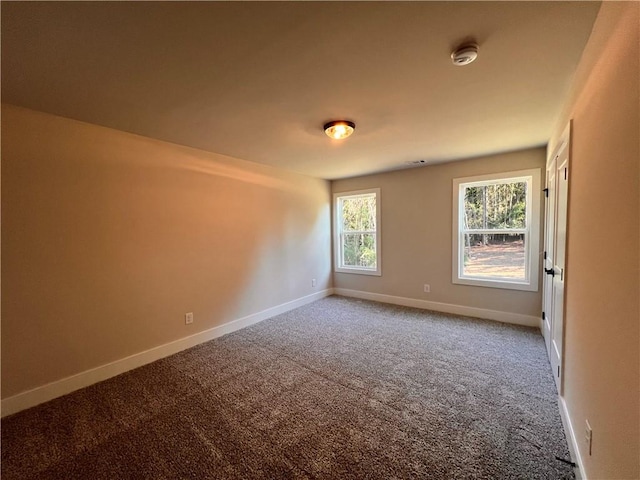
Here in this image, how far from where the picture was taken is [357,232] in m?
5.10

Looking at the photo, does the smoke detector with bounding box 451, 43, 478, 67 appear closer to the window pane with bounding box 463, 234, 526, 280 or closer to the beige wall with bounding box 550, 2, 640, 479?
the beige wall with bounding box 550, 2, 640, 479

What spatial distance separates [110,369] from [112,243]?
3.79 feet

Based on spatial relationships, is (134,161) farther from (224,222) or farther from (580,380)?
(580,380)

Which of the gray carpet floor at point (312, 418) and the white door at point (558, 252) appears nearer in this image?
the gray carpet floor at point (312, 418)

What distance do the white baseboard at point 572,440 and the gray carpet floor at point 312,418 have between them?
50mm

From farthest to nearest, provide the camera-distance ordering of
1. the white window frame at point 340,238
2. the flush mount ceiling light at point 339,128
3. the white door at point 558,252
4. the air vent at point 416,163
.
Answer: the white window frame at point 340,238 → the air vent at point 416,163 → the flush mount ceiling light at point 339,128 → the white door at point 558,252

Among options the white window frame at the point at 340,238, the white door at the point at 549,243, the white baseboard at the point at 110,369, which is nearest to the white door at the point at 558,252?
the white door at the point at 549,243

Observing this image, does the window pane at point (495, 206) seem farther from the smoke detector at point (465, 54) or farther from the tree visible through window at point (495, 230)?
the smoke detector at point (465, 54)

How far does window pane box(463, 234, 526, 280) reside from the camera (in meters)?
3.63

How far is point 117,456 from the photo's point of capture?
163 cm

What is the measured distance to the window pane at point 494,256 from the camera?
11.9 ft

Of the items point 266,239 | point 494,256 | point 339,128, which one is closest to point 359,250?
point 266,239

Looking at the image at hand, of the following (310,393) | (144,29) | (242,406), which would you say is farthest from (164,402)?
(144,29)

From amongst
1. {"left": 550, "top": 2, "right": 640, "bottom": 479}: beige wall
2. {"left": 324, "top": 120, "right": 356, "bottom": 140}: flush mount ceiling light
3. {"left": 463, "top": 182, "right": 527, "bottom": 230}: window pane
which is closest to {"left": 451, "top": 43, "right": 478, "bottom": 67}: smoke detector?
{"left": 550, "top": 2, "right": 640, "bottom": 479}: beige wall
